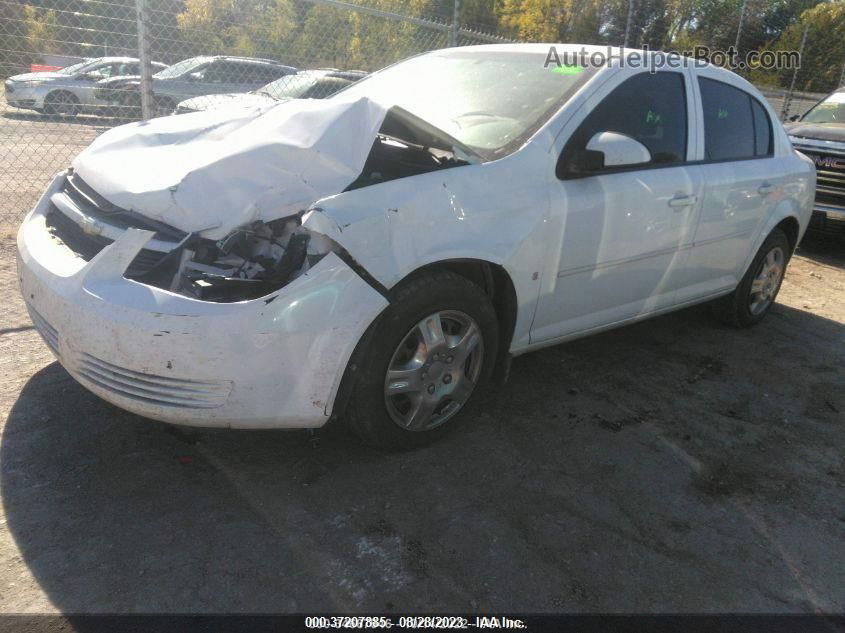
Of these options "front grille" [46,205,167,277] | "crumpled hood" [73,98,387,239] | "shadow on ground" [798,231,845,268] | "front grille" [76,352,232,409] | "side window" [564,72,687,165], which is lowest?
"shadow on ground" [798,231,845,268]

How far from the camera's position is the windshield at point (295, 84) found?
9359 millimetres

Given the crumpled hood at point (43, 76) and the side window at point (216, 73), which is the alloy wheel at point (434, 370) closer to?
the side window at point (216, 73)

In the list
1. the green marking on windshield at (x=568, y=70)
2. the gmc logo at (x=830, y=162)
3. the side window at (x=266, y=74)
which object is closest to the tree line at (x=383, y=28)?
the side window at (x=266, y=74)

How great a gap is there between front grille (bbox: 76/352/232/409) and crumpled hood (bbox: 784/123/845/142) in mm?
8586

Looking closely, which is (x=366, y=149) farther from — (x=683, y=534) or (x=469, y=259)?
(x=683, y=534)

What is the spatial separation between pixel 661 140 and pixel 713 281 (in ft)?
3.79

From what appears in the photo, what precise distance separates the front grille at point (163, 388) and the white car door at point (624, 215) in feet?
5.11

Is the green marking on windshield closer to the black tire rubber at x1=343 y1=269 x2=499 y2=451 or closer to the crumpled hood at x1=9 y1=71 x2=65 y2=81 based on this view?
the black tire rubber at x1=343 y1=269 x2=499 y2=451

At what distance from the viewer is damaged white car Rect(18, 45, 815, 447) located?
237cm

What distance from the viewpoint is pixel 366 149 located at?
2.83m

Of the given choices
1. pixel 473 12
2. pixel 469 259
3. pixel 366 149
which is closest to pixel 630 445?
pixel 469 259

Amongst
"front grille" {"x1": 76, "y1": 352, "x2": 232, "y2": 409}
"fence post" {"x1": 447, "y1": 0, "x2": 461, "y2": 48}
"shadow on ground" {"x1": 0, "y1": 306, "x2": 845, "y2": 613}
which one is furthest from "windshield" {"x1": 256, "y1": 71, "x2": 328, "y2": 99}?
"front grille" {"x1": 76, "y1": 352, "x2": 232, "y2": 409}

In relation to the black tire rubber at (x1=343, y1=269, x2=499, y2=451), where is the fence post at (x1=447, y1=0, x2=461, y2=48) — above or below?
above

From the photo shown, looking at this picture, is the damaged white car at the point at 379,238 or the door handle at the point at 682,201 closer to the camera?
the damaged white car at the point at 379,238
